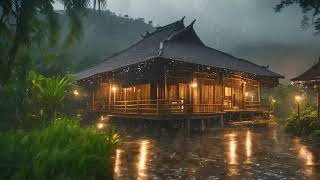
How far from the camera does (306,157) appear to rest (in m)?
11.2

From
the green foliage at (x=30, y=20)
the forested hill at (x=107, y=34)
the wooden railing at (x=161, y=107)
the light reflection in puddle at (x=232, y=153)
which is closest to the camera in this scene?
the green foliage at (x=30, y=20)

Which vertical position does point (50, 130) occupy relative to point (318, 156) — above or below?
above

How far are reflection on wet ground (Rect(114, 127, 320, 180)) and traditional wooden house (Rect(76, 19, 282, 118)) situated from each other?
21.8 feet

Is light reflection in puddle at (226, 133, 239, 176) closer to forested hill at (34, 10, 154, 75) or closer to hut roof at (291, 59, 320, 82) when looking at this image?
hut roof at (291, 59, 320, 82)

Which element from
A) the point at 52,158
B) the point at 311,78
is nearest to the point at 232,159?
the point at 52,158

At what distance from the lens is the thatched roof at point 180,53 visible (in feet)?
71.9

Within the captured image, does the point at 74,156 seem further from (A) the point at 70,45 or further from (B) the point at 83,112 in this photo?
(B) the point at 83,112

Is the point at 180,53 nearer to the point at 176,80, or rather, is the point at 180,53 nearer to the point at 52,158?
the point at 176,80

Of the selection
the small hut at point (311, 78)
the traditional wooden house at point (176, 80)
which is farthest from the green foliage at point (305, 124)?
the traditional wooden house at point (176, 80)

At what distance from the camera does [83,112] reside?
28.9m

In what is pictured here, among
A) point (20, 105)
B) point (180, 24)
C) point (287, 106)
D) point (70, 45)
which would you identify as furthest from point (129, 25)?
point (70, 45)

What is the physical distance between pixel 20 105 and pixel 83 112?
698 inches

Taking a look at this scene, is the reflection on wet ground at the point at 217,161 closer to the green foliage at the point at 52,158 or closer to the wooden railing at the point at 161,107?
the green foliage at the point at 52,158

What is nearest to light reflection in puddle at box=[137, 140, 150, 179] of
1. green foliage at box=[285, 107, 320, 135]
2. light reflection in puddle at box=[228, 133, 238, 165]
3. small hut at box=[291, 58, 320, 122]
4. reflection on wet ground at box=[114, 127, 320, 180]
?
reflection on wet ground at box=[114, 127, 320, 180]
